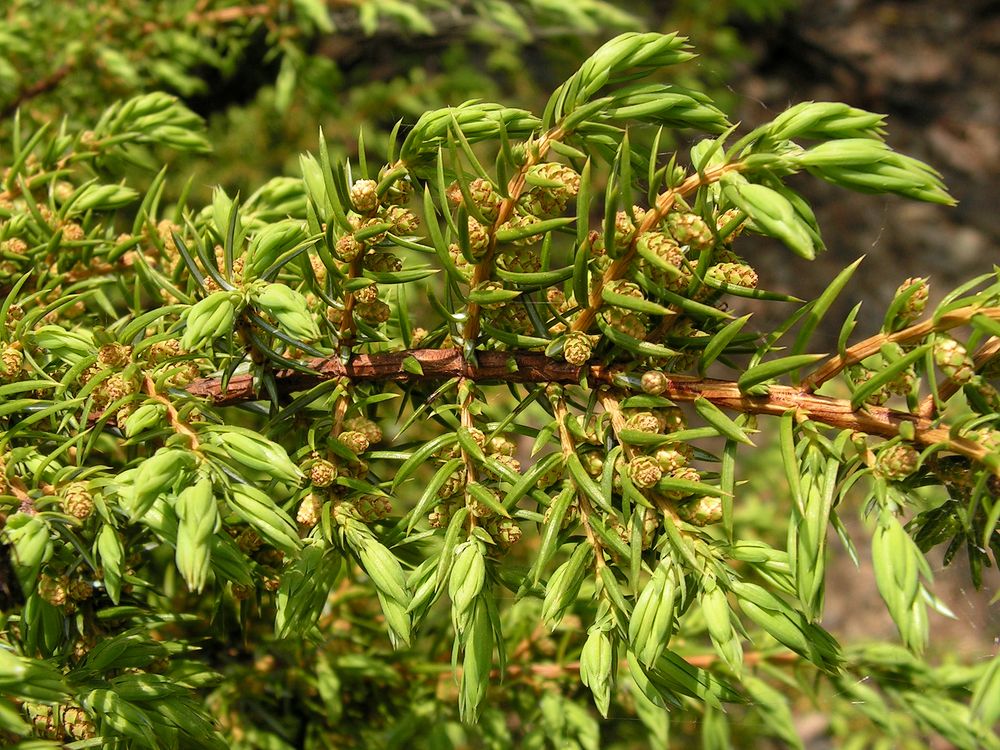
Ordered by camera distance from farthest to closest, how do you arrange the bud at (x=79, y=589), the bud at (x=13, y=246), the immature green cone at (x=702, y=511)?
the bud at (x=13, y=246)
the bud at (x=79, y=589)
the immature green cone at (x=702, y=511)

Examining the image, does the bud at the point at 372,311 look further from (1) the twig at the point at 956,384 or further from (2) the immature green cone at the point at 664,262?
(1) the twig at the point at 956,384

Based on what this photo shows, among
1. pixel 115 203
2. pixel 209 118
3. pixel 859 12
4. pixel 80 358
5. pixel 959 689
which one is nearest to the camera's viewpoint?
pixel 80 358

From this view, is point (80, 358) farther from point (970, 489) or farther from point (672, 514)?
point (970, 489)

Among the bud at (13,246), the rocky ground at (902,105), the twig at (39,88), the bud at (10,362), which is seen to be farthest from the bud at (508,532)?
the rocky ground at (902,105)

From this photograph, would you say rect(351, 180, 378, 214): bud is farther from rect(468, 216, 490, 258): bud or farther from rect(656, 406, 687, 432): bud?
rect(656, 406, 687, 432): bud

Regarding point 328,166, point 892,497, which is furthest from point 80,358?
point 892,497

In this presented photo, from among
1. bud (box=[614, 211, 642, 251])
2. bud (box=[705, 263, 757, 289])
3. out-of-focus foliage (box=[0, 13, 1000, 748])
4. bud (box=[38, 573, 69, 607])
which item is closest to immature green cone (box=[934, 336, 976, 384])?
out-of-focus foliage (box=[0, 13, 1000, 748])
